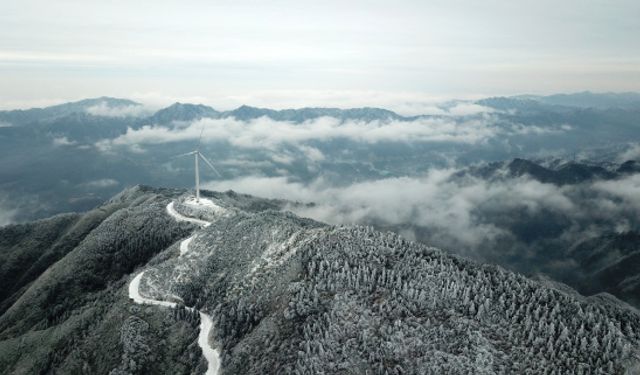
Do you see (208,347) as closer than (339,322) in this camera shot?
No

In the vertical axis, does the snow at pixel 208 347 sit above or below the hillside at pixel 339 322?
below

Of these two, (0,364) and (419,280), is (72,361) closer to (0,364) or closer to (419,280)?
(0,364)

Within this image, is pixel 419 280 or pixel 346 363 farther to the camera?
pixel 419 280

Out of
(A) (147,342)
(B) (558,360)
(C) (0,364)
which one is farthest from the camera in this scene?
(C) (0,364)

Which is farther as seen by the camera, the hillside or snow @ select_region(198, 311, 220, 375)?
snow @ select_region(198, 311, 220, 375)

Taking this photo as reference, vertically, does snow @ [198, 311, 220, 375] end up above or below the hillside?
below

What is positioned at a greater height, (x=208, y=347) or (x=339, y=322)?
(x=339, y=322)

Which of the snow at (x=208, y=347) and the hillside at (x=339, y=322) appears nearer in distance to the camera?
the hillside at (x=339, y=322)

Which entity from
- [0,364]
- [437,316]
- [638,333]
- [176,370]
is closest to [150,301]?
[176,370]
